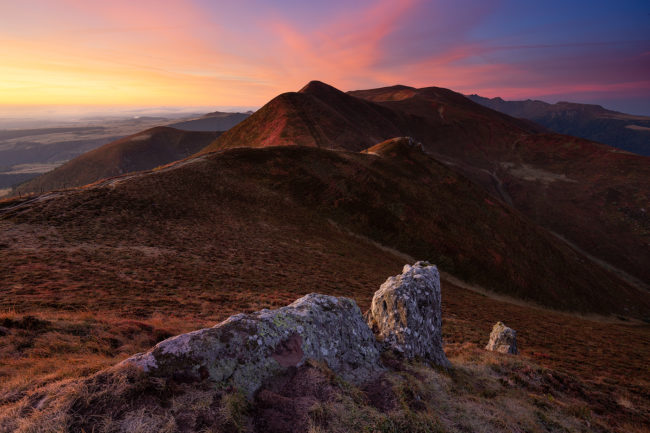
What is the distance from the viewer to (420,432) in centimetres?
695

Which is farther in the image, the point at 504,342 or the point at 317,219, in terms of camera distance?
the point at 317,219

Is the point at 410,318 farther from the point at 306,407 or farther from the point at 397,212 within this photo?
the point at 397,212

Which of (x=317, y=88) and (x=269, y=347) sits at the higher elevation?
(x=317, y=88)

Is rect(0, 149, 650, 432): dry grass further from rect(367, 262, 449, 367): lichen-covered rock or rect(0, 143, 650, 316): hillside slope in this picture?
rect(367, 262, 449, 367): lichen-covered rock

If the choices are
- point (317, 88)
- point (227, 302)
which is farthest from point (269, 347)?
point (317, 88)

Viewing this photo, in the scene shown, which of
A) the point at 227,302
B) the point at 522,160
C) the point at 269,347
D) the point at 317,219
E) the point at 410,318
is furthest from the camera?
the point at 522,160

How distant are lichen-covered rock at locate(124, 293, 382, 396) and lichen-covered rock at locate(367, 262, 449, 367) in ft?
5.52

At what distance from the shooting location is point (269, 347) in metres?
8.23

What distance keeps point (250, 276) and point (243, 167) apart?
3455 centimetres

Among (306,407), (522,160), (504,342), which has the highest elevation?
(522,160)

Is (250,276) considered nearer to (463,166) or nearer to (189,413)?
(189,413)

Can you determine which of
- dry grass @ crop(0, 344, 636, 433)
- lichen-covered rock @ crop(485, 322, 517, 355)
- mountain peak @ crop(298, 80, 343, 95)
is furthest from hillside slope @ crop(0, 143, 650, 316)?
mountain peak @ crop(298, 80, 343, 95)

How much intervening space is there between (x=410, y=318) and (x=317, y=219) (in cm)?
3314

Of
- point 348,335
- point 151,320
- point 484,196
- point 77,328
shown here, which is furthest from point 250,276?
point 484,196
